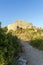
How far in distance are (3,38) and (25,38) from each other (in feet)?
43.4

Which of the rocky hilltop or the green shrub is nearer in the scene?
the green shrub

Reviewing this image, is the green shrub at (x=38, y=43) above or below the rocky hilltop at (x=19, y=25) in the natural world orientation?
below

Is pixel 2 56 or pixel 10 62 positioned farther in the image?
pixel 10 62

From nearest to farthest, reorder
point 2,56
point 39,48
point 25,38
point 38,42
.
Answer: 1. point 2,56
2. point 39,48
3. point 38,42
4. point 25,38

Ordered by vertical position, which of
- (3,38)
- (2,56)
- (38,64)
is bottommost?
(38,64)

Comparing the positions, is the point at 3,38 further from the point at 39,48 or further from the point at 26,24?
the point at 26,24

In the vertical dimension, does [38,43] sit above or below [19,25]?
below

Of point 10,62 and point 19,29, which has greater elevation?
point 19,29

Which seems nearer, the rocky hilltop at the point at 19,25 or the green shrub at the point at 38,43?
the green shrub at the point at 38,43

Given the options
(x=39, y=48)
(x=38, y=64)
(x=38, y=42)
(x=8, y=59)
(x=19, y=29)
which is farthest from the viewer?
(x=19, y=29)

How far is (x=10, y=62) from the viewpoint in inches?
376

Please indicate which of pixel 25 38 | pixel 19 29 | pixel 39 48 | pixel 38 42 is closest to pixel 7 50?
pixel 39 48

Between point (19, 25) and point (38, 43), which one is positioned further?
point (19, 25)

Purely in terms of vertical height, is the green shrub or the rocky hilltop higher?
the rocky hilltop
